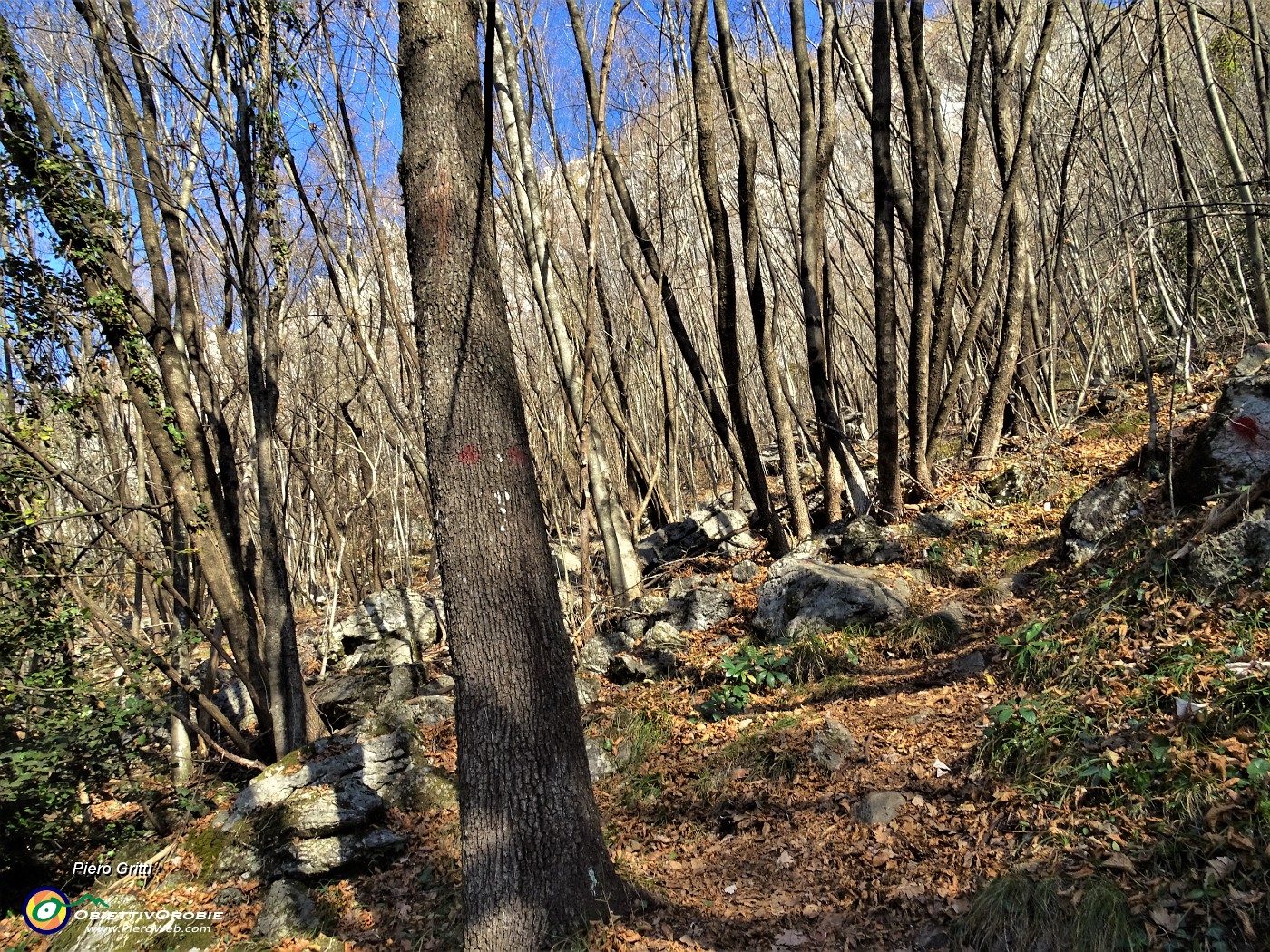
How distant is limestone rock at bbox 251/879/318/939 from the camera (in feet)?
14.0

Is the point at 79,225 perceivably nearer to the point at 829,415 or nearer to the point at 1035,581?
the point at 829,415

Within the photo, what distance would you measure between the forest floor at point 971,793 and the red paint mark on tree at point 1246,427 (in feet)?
1.88

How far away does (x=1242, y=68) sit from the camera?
44.8 ft

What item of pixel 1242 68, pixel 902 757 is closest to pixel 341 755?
pixel 902 757

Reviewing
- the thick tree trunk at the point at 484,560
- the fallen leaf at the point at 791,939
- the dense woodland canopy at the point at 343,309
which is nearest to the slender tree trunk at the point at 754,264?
the dense woodland canopy at the point at 343,309

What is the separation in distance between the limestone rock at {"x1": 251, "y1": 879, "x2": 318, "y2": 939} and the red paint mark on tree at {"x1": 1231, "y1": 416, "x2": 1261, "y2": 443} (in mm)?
6343

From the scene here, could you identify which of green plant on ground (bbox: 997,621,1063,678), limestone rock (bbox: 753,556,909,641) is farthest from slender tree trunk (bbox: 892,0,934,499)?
green plant on ground (bbox: 997,621,1063,678)

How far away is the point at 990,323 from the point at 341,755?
26.7 ft

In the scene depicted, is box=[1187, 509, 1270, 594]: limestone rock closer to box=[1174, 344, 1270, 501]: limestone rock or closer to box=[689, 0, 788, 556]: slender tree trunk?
box=[1174, 344, 1270, 501]: limestone rock

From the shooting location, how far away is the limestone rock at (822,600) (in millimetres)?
5547

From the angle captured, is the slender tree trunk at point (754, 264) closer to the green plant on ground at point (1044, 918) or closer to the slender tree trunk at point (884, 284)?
the slender tree trunk at point (884, 284)

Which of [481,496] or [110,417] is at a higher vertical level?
[110,417]

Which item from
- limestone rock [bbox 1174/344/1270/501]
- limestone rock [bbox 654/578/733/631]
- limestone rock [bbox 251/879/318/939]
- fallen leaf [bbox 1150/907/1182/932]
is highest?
limestone rock [bbox 1174/344/1270/501]

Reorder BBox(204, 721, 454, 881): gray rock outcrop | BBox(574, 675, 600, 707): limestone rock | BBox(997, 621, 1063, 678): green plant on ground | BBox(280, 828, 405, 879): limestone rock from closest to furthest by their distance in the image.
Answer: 1. BBox(997, 621, 1063, 678): green plant on ground
2. BBox(280, 828, 405, 879): limestone rock
3. BBox(204, 721, 454, 881): gray rock outcrop
4. BBox(574, 675, 600, 707): limestone rock
